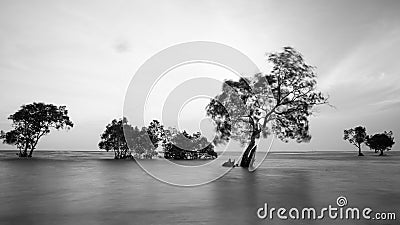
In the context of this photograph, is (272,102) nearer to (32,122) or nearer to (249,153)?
(249,153)

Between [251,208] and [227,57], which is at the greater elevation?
[227,57]

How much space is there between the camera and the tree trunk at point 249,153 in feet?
64.9

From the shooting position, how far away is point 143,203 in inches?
301

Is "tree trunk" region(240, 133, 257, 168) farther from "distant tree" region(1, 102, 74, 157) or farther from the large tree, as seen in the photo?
"distant tree" region(1, 102, 74, 157)

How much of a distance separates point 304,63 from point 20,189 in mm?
16870

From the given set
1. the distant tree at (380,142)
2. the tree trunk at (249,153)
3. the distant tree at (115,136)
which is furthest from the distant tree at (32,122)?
the distant tree at (380,142)

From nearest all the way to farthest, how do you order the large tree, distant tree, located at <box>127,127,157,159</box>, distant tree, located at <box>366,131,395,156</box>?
the large tree, distant tree, located at <box>127,127,157,159</box>, distant tree, located at <box>366,131,395,156</box>

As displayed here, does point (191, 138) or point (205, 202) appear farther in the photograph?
point (191, 138)

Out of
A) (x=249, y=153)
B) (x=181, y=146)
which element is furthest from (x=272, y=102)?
(x=181, y=146)

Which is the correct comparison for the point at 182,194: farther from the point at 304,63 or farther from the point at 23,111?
the point at 23,111

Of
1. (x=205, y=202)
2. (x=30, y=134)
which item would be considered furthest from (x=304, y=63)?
(x=30, y=134)

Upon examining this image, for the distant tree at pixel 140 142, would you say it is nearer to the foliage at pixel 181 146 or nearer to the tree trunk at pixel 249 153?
the foliage at pixel 181 146

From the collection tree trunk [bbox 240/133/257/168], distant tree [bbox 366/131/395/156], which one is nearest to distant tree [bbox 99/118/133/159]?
tree trunk [bbox 240/133/257/168]

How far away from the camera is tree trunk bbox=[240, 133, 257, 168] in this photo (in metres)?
19.8
